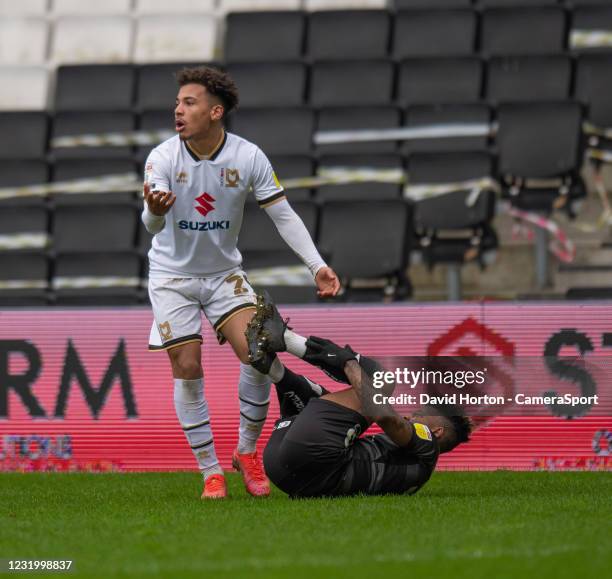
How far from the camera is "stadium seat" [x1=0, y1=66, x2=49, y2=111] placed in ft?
41.6

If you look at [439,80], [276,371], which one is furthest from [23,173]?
[276,371]

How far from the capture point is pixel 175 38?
42.4ft

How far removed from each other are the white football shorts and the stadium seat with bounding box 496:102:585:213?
4691 mm

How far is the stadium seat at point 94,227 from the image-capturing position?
10695mm

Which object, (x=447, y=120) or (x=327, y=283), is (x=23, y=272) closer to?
(x=447, y=120)

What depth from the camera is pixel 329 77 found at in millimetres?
11852

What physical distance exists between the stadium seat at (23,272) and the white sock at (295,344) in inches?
181

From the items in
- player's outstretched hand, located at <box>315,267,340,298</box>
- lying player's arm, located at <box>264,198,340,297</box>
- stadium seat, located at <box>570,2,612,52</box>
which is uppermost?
stadium seat, located at <box>570,2,612,52</box>

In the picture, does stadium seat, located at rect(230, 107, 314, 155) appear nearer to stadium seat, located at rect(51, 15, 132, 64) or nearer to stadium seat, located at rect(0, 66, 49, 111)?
stadium seat, located at rect(51, 15, 132, 64)

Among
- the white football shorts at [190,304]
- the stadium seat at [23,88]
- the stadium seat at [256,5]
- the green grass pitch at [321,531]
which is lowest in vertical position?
the green grass pitch at [321,531]

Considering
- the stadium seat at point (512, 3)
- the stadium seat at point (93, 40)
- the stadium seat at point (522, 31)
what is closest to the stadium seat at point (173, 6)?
the stadium seat at point (93, 40)

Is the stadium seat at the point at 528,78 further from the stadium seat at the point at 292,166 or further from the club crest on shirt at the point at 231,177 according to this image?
the club crest on shirt at the point at 231,177

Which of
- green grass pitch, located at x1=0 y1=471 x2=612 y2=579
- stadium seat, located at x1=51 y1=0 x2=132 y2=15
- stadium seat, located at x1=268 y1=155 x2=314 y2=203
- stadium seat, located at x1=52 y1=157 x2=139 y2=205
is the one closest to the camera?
green grass pitch, located at x1=0 y1=471 x2=612 y2=579

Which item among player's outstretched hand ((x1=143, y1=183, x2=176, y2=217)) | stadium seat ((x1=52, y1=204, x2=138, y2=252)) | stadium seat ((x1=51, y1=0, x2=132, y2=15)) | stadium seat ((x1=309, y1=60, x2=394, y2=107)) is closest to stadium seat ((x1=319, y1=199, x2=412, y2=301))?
stadium seat ((x1=52, y1=204, x2=138, y2=252))
